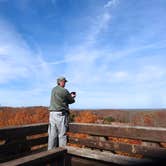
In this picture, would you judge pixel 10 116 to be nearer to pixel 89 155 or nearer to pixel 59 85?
pixel 59 85

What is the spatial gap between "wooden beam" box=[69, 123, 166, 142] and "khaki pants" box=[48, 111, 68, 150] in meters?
0.28

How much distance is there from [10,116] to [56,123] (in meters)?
16.5

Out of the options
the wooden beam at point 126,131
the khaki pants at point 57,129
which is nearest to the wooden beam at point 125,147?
the wooden beam at point 126,131

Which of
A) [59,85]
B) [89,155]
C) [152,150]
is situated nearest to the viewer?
[89,155]

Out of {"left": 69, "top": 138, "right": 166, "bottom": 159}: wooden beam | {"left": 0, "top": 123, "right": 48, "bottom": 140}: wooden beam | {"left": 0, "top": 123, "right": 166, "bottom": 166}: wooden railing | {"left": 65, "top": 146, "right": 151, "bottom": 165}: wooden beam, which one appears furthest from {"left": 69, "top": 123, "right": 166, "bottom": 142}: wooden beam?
{"left": 65, "top": 146, "right": 151, "bottom": 165}: wooden beam

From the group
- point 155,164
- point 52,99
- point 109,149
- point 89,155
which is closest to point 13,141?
point 52,99

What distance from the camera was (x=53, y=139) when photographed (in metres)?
5.77

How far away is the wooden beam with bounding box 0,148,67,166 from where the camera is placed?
Answer: 157 centimetres

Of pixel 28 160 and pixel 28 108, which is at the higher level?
pixel 28 108

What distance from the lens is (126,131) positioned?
4.61 m

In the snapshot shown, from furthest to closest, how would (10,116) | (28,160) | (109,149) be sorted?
(10,116)
(109,149)
(28,160)

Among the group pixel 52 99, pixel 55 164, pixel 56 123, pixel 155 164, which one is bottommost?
pixel 155 164

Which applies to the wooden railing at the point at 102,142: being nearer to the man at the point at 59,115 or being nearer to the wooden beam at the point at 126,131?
the wooden beam at the point at 126,131

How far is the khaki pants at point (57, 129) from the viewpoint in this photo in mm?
5758
